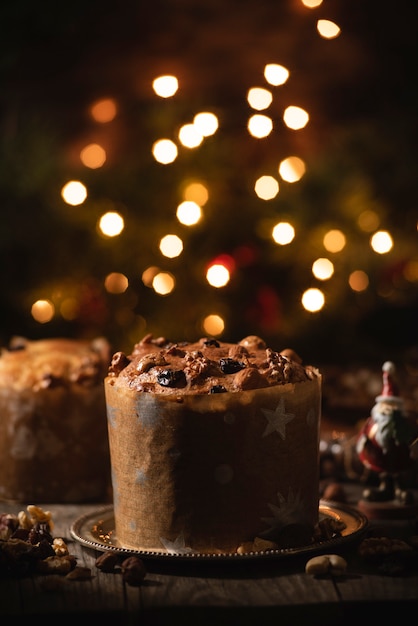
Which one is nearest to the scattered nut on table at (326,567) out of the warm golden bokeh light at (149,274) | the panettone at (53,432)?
the panettone at (53,432)

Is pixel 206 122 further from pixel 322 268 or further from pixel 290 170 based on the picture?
pixel 322 268

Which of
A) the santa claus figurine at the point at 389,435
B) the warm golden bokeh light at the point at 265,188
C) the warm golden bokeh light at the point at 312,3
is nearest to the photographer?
the santa claus figurine at the point at 389,435

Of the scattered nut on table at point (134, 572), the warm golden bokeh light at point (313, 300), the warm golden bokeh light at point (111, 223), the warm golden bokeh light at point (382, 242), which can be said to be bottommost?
the scattered nut on table at point (134, 572)

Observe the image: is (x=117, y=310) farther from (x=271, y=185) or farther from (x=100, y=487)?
(x=100, y=487)

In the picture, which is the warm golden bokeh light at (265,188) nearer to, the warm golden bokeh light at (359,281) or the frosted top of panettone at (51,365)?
the warm golden bokeh light at (359,281)

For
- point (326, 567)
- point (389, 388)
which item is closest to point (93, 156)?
point (389, 388)

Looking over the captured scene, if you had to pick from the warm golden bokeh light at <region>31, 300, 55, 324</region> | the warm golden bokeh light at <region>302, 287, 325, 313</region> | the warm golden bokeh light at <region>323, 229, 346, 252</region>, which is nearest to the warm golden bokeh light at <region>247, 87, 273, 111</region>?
the warm golden bokeh light at <region>323, 229, 346, 252</region>

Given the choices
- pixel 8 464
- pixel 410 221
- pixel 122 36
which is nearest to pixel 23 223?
pixel 122 36
